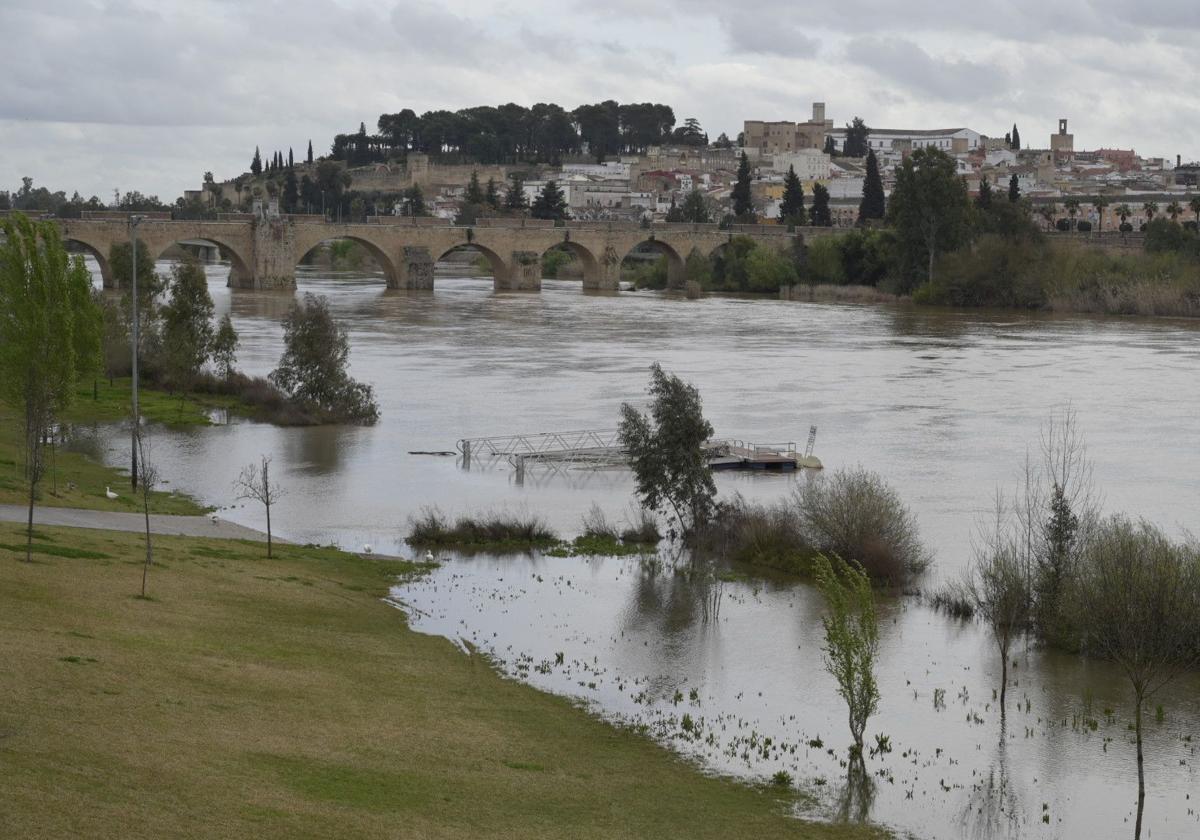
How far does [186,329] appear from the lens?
1286 inches

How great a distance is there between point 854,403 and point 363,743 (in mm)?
23143

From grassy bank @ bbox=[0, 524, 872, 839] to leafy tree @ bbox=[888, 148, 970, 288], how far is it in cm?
5151

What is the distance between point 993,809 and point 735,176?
461 feet

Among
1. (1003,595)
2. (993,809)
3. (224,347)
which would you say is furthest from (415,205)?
(993,809)

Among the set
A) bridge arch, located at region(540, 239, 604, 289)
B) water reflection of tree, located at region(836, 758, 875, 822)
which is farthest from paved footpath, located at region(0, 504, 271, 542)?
bridge arch, located at region(540, 239, 604, 289)

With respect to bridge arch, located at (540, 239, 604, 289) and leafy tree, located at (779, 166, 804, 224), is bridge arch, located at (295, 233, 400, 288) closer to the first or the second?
bridge arch, located at (540, 239, 604, 289)

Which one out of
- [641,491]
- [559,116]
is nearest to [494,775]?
[641,491]

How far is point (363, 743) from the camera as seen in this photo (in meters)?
11.4

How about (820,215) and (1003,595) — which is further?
(820,215)

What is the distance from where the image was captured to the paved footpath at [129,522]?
1792cm

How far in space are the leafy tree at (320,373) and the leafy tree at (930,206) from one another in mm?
38185

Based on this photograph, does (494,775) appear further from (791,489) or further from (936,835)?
(791,489)

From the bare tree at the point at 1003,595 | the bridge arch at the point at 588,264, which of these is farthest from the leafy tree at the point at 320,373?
the bridge arch at the point at 588,264

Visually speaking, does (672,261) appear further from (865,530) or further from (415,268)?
(865,530)
